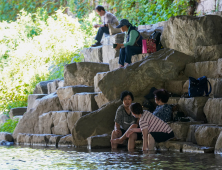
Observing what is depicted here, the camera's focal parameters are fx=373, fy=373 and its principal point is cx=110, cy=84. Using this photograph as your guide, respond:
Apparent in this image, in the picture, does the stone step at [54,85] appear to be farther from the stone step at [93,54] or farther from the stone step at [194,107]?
the stone step at [194,107]

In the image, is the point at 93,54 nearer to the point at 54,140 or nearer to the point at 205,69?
the point at 54,140

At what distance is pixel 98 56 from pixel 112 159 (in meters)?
7.58

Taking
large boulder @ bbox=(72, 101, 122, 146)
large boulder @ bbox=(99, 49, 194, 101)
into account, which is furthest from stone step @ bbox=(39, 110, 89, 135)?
large boulder @ bbox=(99, 49, 194, 101)

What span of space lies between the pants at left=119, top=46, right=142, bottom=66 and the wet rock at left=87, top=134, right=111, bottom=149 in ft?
7.86

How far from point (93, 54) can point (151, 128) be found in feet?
23.0

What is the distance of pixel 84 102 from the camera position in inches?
372

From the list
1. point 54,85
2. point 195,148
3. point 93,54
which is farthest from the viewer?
point 93,54

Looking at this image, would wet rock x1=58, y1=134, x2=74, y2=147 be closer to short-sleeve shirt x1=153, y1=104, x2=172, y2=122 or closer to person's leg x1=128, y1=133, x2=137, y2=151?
person's leg x1=128, y1=133, x2=137, y2=151

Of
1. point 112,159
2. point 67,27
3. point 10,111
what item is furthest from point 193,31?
point 67,27

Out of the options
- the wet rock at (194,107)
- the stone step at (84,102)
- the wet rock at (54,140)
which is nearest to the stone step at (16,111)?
the stone step at (84,102)

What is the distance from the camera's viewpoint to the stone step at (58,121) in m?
9.02

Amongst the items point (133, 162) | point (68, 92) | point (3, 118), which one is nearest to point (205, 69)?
point (133, 162)

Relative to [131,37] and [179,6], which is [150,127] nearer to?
[131,37]

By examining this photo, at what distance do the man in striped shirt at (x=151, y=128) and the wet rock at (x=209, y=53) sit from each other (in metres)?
2.71
